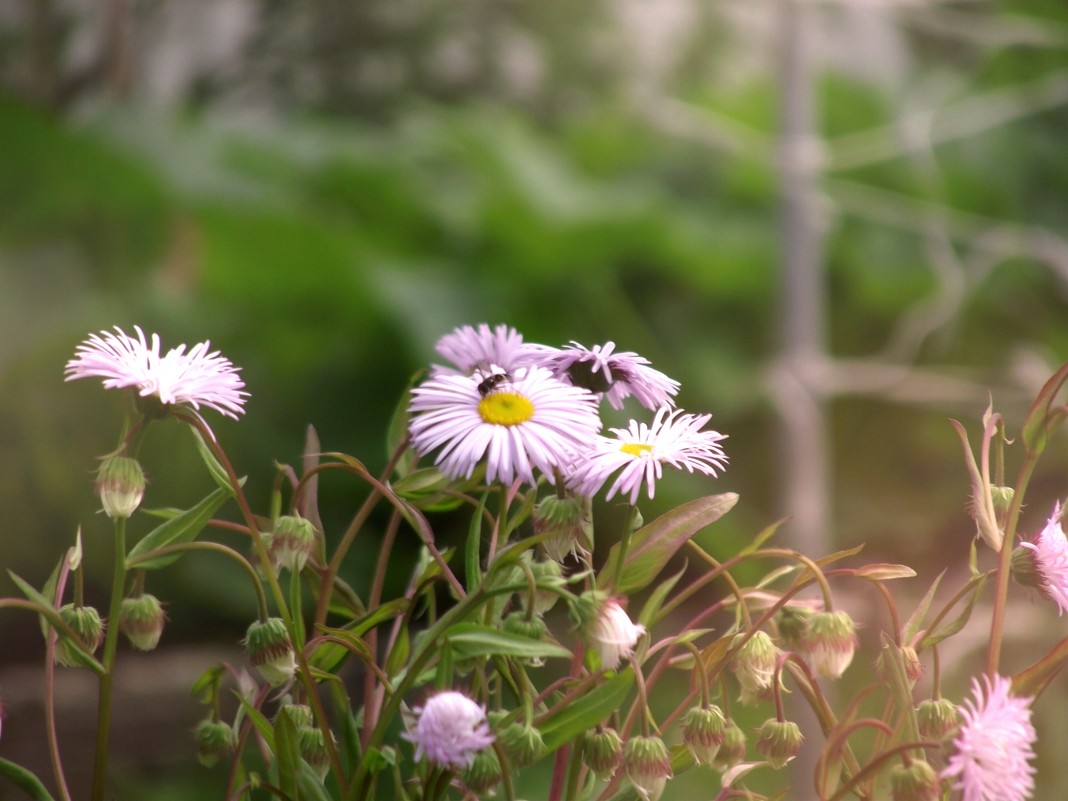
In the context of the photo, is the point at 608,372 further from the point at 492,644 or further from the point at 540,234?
the point at 540,234

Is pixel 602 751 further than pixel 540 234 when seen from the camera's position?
No

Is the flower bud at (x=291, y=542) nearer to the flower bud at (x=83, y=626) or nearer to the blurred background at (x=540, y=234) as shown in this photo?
the flower bud at (x=83, y=626)

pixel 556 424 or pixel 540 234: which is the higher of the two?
pixel 556 424

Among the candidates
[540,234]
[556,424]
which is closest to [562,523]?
[556,424]

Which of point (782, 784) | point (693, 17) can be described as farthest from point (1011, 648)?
point (693, 17)

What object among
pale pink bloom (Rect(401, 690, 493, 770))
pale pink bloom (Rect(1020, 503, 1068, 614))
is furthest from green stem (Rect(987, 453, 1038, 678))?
pale pink bloom (Rect(401, 690, 493, 770))

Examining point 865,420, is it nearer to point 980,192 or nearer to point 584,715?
point 980,192

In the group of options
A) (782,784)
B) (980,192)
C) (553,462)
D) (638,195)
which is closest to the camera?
(553,462)

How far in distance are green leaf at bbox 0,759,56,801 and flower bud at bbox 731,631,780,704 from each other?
0.48 feet

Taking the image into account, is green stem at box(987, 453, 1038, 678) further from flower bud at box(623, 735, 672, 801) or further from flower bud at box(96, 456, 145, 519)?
flower bud at box(96, 456, 145, 519)

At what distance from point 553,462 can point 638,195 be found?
4.11 feet

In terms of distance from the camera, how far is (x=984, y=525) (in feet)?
0.76

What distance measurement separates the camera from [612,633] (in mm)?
212

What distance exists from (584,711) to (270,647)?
66mm
